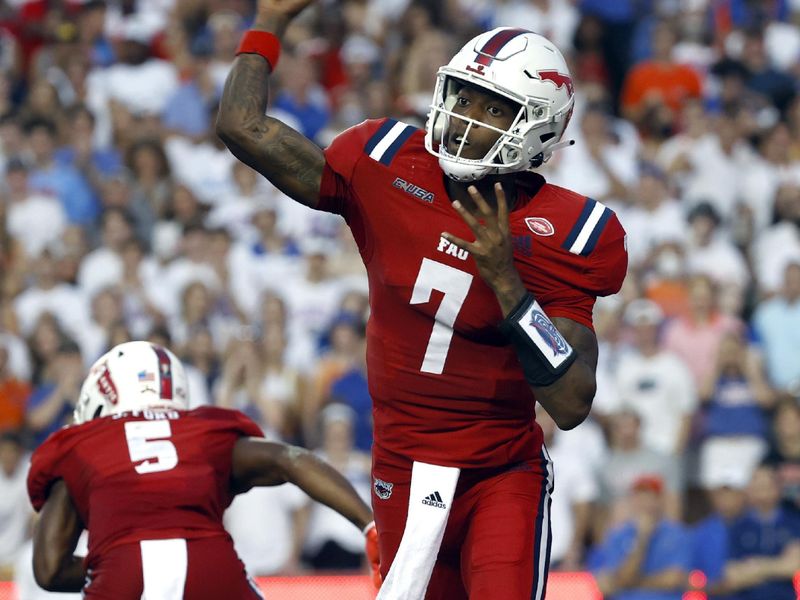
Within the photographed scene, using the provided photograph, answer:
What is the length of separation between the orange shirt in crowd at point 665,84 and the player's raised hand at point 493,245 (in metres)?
8.36

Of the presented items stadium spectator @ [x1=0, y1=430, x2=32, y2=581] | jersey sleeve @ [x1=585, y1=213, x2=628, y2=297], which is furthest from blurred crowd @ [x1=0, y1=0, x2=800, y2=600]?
jersey sleeve @ [x1=585, y1=213, x2=628, y2=297]

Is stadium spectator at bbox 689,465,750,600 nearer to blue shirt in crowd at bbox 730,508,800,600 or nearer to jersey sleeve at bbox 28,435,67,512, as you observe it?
blue shirt in crowd at bbox 730,508,800,600

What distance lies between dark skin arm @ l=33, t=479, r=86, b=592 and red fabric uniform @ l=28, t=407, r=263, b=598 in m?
0.04

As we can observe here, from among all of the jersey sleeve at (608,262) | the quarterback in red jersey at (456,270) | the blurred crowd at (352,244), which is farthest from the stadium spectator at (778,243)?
the quarterback in red jersey at (456,270)

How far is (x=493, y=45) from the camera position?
436cm

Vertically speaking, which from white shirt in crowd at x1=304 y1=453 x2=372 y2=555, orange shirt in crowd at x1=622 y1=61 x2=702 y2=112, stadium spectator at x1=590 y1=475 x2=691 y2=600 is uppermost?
orange shirt in crowd at x1=622 y1=61 x2=702 y2=112

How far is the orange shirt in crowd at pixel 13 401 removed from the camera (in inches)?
371

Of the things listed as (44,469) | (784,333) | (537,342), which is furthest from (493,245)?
(784,333)

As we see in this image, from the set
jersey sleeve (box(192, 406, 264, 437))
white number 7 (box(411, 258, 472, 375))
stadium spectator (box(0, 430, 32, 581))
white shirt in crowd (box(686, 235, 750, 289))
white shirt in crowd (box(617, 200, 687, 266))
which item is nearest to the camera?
white number 7 (box(411, 258, 472, 375))

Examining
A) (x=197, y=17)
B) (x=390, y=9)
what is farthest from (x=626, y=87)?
(x=197, y=17)

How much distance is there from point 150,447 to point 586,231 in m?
1.60

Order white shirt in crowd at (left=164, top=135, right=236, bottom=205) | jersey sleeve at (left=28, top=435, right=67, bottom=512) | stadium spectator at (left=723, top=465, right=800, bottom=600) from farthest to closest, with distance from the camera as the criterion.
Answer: white shirt in crowd at (left=164, top=135, right=236, bottom=205)
stadium spectator at (left=723, top=465, right=800, bottom=600)
jersey sleeve at (left=28, top=435, right=67, bottom=512)

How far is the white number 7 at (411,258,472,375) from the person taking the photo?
13.9ft

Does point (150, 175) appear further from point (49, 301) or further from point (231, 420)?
point (231, 420)
